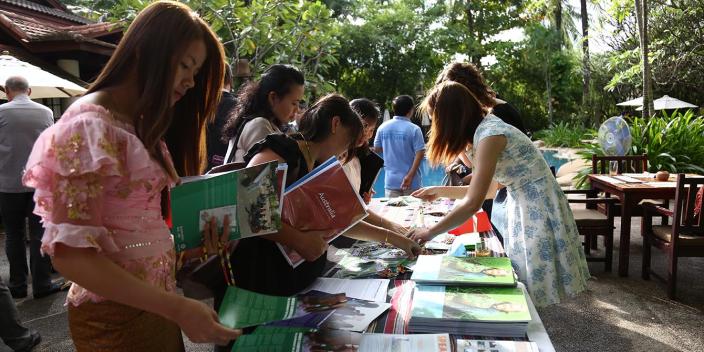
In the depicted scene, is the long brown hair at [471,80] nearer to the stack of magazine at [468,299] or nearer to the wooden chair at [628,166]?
the stack of magazine at [468,299]

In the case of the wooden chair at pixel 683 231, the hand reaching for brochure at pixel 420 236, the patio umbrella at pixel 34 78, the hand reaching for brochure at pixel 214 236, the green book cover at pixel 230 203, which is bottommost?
the wooden chair at pixel 683 231

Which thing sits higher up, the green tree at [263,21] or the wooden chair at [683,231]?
the green tree at [263,21]

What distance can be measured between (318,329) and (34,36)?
24.4 ft

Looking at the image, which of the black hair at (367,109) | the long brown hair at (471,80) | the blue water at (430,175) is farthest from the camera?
the blue water at (430,175)

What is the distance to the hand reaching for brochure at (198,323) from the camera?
80 centimetres

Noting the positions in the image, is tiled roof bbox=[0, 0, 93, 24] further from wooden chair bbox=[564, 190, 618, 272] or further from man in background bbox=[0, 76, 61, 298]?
wooden chair bbox=[564, 190, 618, 272]

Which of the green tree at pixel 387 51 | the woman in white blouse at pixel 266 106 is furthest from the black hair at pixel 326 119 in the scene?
the green tree at pixel 387 51

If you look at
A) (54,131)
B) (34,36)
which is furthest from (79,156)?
(34,36)

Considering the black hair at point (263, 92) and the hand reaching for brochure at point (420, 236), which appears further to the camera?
the black hair at point (263, 92)

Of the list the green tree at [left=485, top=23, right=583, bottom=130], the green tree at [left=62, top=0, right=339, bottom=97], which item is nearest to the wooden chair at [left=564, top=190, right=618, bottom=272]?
the green tree at [left=62, top=0, right=339, bottom=97]

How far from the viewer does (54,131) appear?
2.58 feet

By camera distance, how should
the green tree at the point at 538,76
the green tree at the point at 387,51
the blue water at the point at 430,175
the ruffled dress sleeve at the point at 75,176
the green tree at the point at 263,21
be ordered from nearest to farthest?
1. the ruffled dress sleeve at the point at 75,176
2. the green tree at the point at 263,21
3. the blue water at the point at 430,175
4. the green tree at the point at 387,51
5. the green tree at the point at 538,76

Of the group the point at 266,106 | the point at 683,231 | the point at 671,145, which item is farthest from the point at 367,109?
the point at 671,145

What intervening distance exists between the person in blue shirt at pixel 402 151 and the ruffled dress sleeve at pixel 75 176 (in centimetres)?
382
